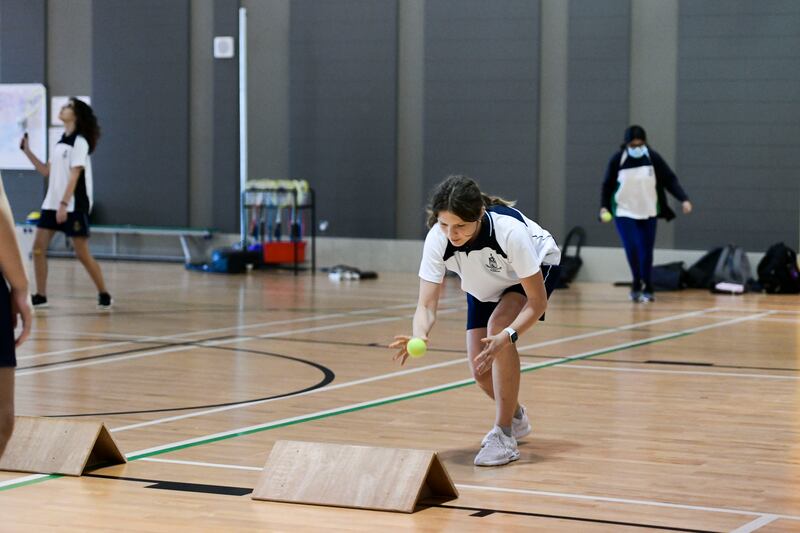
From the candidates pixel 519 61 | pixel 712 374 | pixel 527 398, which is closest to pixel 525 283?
pixel 527 398

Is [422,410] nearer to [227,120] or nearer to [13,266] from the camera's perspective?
→ [13,266]

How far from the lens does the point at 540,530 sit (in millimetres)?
3814

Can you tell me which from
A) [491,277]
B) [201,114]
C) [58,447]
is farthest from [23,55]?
[491,277]

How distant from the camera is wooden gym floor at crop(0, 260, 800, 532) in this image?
4059 millimetres

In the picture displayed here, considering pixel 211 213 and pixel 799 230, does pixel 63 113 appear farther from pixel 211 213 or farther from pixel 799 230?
pixel 799 230

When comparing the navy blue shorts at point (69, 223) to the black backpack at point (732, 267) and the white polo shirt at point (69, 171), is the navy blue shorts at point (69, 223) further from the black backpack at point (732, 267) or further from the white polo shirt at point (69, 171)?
the black backpack at point (732, 267)

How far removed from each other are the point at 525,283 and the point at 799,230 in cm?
975

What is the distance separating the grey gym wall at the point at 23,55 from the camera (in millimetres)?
17484

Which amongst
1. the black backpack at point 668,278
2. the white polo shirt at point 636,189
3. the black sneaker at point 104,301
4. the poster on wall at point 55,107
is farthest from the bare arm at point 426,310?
the poster on wall at point 55,107

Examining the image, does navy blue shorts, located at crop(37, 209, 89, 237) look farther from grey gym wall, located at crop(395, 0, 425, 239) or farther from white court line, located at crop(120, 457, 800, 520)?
white court line, located at crop(120, 457, 800, 520)

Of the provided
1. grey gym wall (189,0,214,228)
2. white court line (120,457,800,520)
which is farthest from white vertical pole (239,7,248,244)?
white court line (120,457,800,520)

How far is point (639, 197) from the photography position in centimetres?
1191

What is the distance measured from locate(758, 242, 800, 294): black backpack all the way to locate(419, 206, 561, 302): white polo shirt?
8695 millimetres

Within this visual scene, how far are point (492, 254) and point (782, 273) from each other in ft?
29.6
